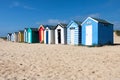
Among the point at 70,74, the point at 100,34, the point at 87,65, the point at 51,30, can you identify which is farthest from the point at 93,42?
the point at 70,74

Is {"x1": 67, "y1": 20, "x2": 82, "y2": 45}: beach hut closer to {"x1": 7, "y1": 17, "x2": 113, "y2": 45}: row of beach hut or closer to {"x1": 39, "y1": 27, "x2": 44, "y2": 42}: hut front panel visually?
{"x1": 7, "y1": 17, "x2": 113, "y2": 45}: row of beach hut

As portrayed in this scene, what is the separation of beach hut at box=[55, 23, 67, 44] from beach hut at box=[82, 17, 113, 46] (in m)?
4.28

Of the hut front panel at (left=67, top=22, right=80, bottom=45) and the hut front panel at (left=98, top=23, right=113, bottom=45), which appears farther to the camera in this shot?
the hut front panel at (left=67, top=22, right=80, bottom=45)

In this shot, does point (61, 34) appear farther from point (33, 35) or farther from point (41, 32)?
point (33, 35)

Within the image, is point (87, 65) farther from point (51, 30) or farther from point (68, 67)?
point (51, 30)

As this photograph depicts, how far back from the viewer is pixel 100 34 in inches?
957

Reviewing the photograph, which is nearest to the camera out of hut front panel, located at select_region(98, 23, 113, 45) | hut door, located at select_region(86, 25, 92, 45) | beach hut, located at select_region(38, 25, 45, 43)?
hut front panel, located at select_region(98, 23, 113, 45)

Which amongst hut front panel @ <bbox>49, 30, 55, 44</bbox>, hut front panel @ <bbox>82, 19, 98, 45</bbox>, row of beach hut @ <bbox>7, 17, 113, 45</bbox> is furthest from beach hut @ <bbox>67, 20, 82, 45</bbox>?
hut front panel @ <bbox>49, 30, 55, 44</bbox>

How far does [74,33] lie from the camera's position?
90.1 feet

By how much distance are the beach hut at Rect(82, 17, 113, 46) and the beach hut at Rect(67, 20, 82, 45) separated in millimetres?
781

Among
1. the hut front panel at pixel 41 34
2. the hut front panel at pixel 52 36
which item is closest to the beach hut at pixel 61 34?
the hut front panel at pixel 52 36

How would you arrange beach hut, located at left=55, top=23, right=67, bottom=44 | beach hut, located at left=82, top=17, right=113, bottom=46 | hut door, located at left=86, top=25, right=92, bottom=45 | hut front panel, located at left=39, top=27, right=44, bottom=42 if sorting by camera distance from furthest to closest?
1. hut front panel, located at left=39, top=27, right=44, bottom=42
2. beach hut, located at left=55, top=23, right=67, bottom=44
3. hut door, located at left=86, top=25, right=92, bottom=45
4. beach hut, located at left=82, top=17, right=113, bottom=46

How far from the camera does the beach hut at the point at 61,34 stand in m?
29.9

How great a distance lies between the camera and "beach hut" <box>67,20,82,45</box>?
2687 cm
